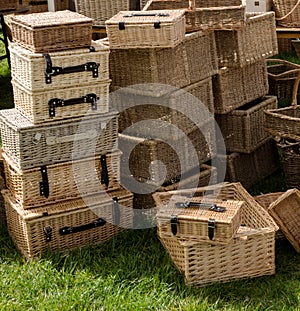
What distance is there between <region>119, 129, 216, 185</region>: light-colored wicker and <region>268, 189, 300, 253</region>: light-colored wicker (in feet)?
2.50

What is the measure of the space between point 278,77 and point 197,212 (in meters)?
3.09

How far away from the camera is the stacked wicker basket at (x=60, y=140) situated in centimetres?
420

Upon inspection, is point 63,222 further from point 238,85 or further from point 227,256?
point 238,85

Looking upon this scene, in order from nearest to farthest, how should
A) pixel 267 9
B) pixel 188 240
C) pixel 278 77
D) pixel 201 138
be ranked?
1. pixel 188 240
2. pixel 201 138
3. pixel 278 77
4. pixel 267 9

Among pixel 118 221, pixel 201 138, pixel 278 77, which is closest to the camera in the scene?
pixel 118 221

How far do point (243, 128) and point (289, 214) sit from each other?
1.08m

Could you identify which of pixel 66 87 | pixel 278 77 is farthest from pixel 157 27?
pixel 278 77

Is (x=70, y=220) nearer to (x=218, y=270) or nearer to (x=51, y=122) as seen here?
(x=51, y=122)

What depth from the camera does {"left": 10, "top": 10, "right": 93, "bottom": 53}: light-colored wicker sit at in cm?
412

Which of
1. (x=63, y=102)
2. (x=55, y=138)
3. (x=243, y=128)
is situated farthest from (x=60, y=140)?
(x=243, y=128)

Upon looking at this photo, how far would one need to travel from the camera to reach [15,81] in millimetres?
4520

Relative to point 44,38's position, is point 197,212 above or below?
below

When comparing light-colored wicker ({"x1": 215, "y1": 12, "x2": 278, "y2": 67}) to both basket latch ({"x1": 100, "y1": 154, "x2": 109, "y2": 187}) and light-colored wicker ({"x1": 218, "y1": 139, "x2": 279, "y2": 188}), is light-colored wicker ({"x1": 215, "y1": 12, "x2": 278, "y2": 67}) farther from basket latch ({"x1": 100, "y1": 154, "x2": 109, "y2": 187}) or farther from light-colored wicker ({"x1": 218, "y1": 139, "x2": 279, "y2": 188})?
basket latch ({"x1": 100, "y1": 154, "x2": 109, "y2": 187})

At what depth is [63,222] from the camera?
14.4 ft
